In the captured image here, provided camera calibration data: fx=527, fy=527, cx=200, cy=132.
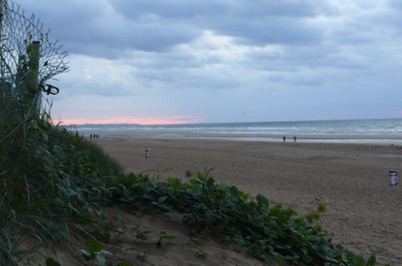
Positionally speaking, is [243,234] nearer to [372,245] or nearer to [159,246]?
[159,246]

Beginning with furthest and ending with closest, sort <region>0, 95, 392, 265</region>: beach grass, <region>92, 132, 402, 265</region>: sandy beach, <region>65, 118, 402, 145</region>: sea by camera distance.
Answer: <region>65, 118, 402, 145</region>: sea, <region>92, 132, 402, 265</region>: sandy beach, <region>0, 95, 392, 265</region>: beach grass

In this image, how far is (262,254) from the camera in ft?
15.2

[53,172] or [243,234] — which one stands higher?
[53,172]

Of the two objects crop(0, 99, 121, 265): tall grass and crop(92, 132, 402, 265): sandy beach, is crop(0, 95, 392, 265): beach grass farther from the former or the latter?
crop(92, 132, 402, 265): sandy beach

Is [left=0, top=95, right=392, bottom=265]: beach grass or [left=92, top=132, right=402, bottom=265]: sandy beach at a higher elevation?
[left=0, top=95, right=392, bottom=265]: beach grass

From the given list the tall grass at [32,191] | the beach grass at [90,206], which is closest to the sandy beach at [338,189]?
the beach grass at [90,206]

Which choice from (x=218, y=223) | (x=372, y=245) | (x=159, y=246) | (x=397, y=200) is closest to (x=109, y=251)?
(x=159, y=246)

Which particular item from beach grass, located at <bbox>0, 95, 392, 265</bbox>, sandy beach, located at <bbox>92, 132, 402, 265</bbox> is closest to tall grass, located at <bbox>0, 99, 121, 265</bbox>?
beach grass, located at <bbox>0, 95, 392, 265</bbox>

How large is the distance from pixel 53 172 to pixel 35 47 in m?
1.03

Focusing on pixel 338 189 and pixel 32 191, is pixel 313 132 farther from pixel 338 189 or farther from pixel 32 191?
pixel 32 191

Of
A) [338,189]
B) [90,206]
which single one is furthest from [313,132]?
[90,206]

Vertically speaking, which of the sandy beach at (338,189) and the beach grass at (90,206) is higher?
the beach grass at (90,206)

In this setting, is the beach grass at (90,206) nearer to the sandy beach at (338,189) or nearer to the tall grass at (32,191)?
the tall grass at (32,191)

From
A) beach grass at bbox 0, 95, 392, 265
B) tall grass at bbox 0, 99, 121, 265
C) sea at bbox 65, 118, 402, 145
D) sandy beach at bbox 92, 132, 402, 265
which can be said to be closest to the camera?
tall grass at bbox 0, 99, 121, 265
